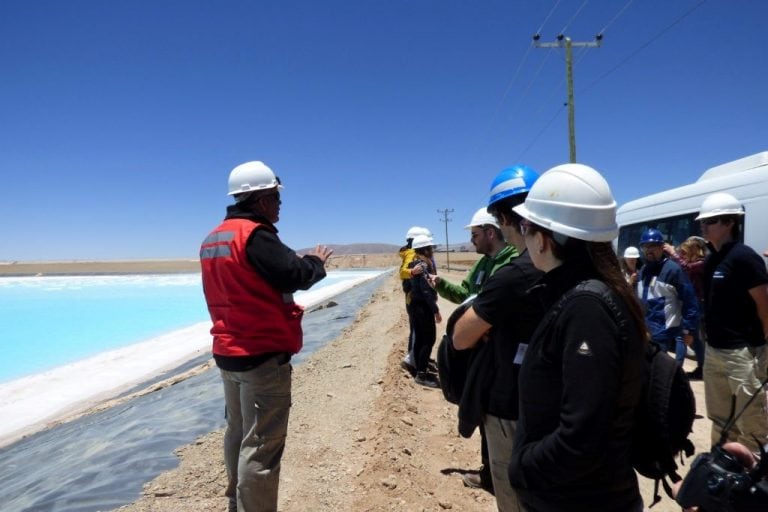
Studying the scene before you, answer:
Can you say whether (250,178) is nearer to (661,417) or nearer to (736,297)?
(661,417)

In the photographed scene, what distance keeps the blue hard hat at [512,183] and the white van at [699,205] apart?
5.72 metres

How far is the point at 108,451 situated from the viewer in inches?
196

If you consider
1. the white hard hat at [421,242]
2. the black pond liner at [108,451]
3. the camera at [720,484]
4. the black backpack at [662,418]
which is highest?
the white hard hat at [421,242]

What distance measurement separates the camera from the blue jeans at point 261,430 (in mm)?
Result: 2818

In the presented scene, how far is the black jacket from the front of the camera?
134 cm

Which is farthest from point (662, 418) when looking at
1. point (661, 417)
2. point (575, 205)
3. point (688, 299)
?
point (688, 299)

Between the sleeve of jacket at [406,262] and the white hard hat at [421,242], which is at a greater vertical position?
the white hard hat at [421,242]

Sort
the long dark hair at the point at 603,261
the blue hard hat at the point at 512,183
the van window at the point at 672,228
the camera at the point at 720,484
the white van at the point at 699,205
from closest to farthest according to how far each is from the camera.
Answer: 1. the camera at the point at 720,484
2. the long dark hair at the point at 603,261
3. the blue hard hat at the point at 512,183
4. the white van at the point at 699,205
5. the van window at the point at 672,228

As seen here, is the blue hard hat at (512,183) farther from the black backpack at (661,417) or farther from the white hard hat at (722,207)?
the white hard hat at (722,207)

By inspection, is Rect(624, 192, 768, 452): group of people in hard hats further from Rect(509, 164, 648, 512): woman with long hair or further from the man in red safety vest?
the man in red safety vest

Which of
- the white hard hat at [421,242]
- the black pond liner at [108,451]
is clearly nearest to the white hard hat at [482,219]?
the white hard hat at [421,242]

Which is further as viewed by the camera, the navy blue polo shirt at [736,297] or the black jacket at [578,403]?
the navy blue polo shirt at [736,297]

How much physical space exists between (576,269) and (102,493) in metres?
4.25

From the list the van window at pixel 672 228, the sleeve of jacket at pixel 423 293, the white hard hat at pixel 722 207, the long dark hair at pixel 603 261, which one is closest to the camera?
the long dark hair at pixel 603 261
